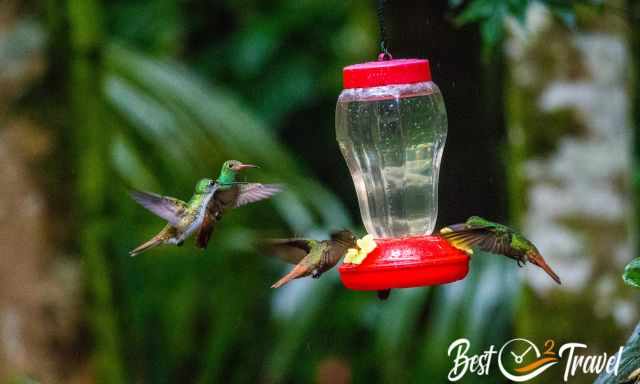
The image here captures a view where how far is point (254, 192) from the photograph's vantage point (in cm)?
285

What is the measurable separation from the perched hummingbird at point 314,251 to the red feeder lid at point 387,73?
413mm

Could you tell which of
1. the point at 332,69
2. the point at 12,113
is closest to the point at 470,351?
the point at 12,113

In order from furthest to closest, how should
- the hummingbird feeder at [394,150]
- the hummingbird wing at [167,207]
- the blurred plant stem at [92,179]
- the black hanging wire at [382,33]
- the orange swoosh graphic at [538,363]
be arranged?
the blurred plant stem at [92,179], the orange swoosh graphic at [538,363], the hummingbird feeder at [394,150], the hummingbird wing at [167,207], the black hanging wire at [382,33]

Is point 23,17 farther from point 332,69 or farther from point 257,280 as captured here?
point 332,69

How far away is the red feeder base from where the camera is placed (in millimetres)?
2721

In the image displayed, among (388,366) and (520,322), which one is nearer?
(520,322)

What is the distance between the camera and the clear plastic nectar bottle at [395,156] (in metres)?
3.39

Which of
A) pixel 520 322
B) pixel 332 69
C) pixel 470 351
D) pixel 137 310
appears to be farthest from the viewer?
pixel 332 69

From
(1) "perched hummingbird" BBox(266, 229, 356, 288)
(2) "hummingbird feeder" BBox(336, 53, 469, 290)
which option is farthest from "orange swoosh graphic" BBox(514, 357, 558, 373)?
(1) "perched hummingbird" BBox(266, 229, 356, 288)

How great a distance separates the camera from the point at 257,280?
523 centimetres

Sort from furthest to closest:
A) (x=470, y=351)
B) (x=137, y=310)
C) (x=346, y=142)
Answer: (x=137, y=310)
(x=470, y=351)
(x=346, y=142)

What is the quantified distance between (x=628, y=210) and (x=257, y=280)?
1850mm

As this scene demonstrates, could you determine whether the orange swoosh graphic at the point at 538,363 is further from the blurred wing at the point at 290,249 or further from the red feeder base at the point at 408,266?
the blurred wing at the point at 290,249

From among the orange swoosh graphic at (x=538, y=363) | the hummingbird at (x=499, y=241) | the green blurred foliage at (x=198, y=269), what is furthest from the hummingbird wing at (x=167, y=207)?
the orange swoosh graphic at (x=538, y=363)
